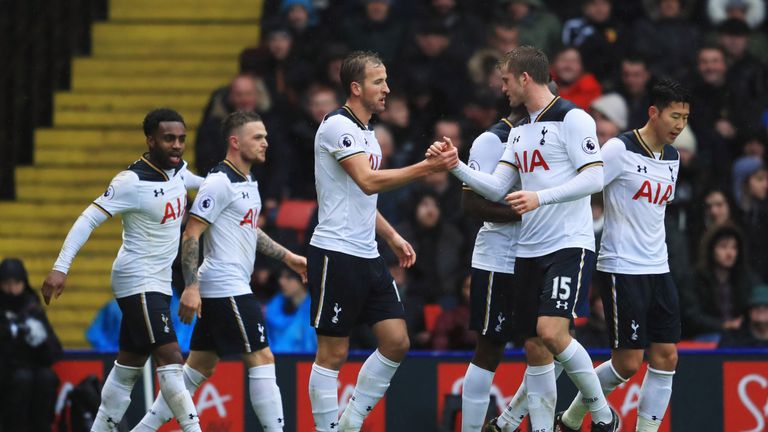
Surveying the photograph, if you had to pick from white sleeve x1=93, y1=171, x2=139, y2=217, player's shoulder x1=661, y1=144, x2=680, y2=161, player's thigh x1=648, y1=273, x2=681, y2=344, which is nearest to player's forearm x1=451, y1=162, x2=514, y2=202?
player's shoulder x1=661, y1=144, x2=680, y2=161

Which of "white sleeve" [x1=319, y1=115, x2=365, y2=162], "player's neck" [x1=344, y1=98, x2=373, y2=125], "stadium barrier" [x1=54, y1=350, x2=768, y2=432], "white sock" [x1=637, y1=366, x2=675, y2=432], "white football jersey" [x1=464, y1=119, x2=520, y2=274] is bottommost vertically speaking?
"stadium barrier" [x1=54, y1=350, x2=768, y2=432]

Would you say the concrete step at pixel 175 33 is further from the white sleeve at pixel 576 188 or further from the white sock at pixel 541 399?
the white sleeve at pixel 576 188

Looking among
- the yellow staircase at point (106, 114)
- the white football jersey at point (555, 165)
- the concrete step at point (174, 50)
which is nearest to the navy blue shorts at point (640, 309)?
the white football jersey at point (555, 165)

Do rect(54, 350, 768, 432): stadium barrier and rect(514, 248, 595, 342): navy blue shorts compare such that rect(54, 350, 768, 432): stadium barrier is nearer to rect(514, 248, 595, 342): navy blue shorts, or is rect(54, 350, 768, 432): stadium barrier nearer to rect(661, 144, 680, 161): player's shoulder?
rect(661, 144, 680, 161): player's shoulder

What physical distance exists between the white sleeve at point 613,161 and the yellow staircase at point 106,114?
738 centimetres

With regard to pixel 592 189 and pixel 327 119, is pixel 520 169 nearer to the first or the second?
pixel 592 189

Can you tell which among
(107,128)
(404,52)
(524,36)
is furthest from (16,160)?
(524,36)

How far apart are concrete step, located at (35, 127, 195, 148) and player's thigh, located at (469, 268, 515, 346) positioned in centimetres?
792

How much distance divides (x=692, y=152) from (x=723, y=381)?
3101 millimetres

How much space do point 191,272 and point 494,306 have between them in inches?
79.6

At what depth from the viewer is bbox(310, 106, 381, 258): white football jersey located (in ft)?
35.6

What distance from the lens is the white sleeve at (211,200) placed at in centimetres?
1145

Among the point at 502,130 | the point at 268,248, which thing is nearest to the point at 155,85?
the point at 268,248

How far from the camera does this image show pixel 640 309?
11.1m
